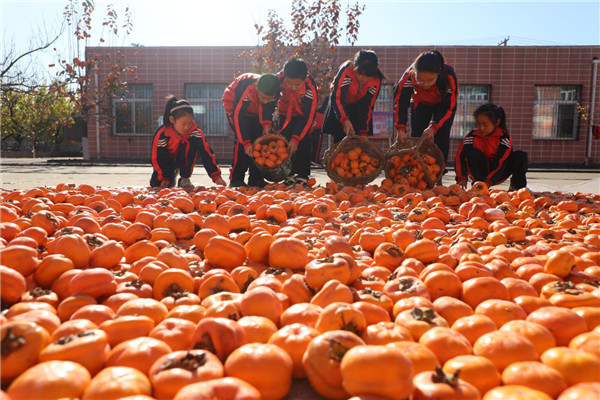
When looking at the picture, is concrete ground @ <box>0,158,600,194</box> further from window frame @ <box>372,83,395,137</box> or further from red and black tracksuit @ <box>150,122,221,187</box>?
window frame @ <box>372,83,395,137</box>

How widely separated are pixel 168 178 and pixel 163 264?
4350 millimetres

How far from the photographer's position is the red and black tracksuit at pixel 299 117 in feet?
20.2

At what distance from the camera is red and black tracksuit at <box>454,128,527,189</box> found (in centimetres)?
555

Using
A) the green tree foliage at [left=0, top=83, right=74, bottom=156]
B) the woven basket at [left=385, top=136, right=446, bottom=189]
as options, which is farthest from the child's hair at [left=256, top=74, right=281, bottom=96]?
the green tree foliage at [left=0, top=83, right=74, bottom=156]

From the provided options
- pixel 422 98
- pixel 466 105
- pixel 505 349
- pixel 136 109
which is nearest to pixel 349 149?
pixel 422 98

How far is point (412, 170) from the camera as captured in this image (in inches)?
217

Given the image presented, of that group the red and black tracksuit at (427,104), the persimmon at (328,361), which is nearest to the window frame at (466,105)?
the red and black tracksuit at (427,104)

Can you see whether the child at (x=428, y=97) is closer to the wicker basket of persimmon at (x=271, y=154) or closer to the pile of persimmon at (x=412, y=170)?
the pile of persimmon at (x=412, y=170)

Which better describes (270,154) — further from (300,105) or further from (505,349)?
(505,349)

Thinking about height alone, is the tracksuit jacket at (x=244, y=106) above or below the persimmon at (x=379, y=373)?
above

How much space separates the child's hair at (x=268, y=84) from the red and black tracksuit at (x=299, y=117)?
0.35m

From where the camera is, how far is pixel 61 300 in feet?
5.60

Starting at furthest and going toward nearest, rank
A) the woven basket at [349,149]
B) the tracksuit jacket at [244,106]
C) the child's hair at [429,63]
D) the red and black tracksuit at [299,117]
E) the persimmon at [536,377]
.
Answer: the red and black tracksuit at [299,117] < the tracksuit jacket at [244,106] < the woven basket at [349,149] < the child's hair at [429,63] < the persimmon at [536,377]

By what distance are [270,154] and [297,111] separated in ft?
2.90
